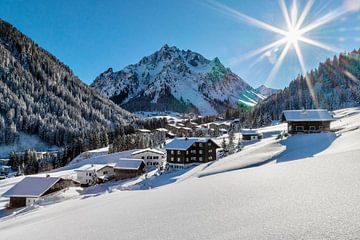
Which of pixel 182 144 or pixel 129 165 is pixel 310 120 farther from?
→ pixel 129 165

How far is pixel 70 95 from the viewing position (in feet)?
641

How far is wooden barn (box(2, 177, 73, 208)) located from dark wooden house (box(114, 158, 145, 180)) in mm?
17887

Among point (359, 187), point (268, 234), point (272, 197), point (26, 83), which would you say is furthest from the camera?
point (26, 83)

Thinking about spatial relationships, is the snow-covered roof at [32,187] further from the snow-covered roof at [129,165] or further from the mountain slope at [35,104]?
the mountain slope at [35,104]

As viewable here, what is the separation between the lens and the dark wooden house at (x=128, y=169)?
64562 mm

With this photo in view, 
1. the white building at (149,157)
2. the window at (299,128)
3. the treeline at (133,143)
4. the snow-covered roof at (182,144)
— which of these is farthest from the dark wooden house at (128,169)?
the treeline at (133,143)

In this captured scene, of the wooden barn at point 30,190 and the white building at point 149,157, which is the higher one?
the white building at point 149,157

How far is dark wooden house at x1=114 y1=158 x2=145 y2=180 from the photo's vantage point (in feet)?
212

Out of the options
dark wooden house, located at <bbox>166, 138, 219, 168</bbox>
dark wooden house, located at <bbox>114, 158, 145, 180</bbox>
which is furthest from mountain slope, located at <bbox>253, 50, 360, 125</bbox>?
dark wooden house, located at <bbox>114, 158, 145, 180</bbox>

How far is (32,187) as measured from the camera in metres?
45.8

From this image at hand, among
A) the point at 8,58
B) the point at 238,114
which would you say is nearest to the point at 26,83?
the point at 8,58

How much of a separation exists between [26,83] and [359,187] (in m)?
199

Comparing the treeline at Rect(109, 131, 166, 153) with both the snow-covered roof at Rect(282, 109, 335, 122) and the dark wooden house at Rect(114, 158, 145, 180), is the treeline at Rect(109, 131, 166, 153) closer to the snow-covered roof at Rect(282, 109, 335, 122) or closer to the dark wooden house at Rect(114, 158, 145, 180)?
the dark wooden house at Rect(114, 158, 145, 180)

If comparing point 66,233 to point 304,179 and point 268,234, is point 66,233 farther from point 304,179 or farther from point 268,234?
point 304,179
